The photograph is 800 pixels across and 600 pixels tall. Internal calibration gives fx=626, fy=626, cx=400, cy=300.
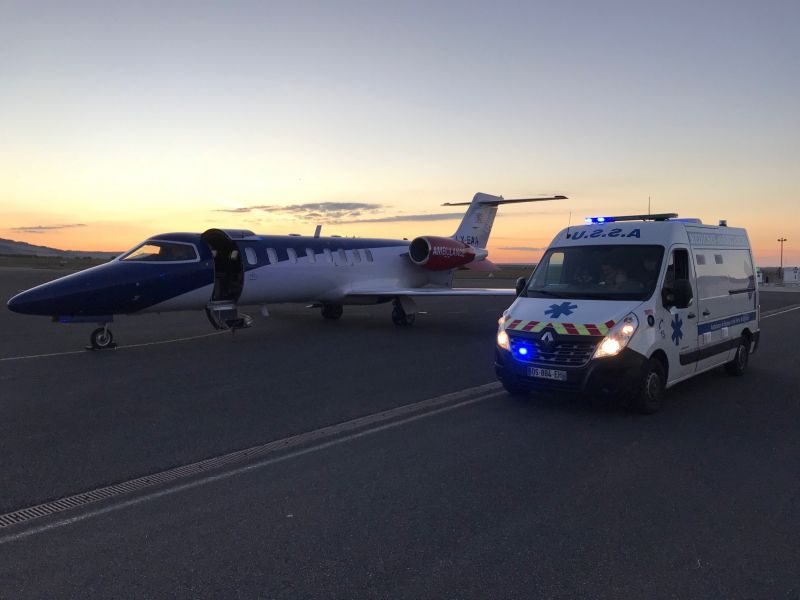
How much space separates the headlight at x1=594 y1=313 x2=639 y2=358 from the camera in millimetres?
6816

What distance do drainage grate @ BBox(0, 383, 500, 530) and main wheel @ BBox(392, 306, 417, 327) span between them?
30.2ft

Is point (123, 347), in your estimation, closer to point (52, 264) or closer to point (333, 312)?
point (333, 312)

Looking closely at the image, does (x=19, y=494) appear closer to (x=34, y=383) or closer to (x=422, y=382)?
(x=34, y=383)

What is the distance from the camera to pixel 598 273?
26.3 feet

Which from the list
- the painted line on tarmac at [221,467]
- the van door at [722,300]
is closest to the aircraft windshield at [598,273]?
the van door at [722,300]

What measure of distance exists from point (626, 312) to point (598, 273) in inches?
44.8

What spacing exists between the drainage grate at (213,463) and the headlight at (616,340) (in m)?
1.95

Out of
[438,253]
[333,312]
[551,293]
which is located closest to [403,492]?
[551,293]

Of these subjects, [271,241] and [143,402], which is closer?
[143,402]

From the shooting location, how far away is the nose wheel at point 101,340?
12617mm

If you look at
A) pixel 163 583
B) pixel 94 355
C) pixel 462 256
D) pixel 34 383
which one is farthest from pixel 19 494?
pixel 462 256

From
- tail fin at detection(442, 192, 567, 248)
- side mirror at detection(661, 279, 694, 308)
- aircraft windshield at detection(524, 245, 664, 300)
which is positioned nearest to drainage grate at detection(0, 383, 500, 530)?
aircraft windshield at detection(524, 245, 664, 300)

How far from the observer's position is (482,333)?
51.3ft

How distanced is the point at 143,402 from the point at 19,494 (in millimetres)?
3120
